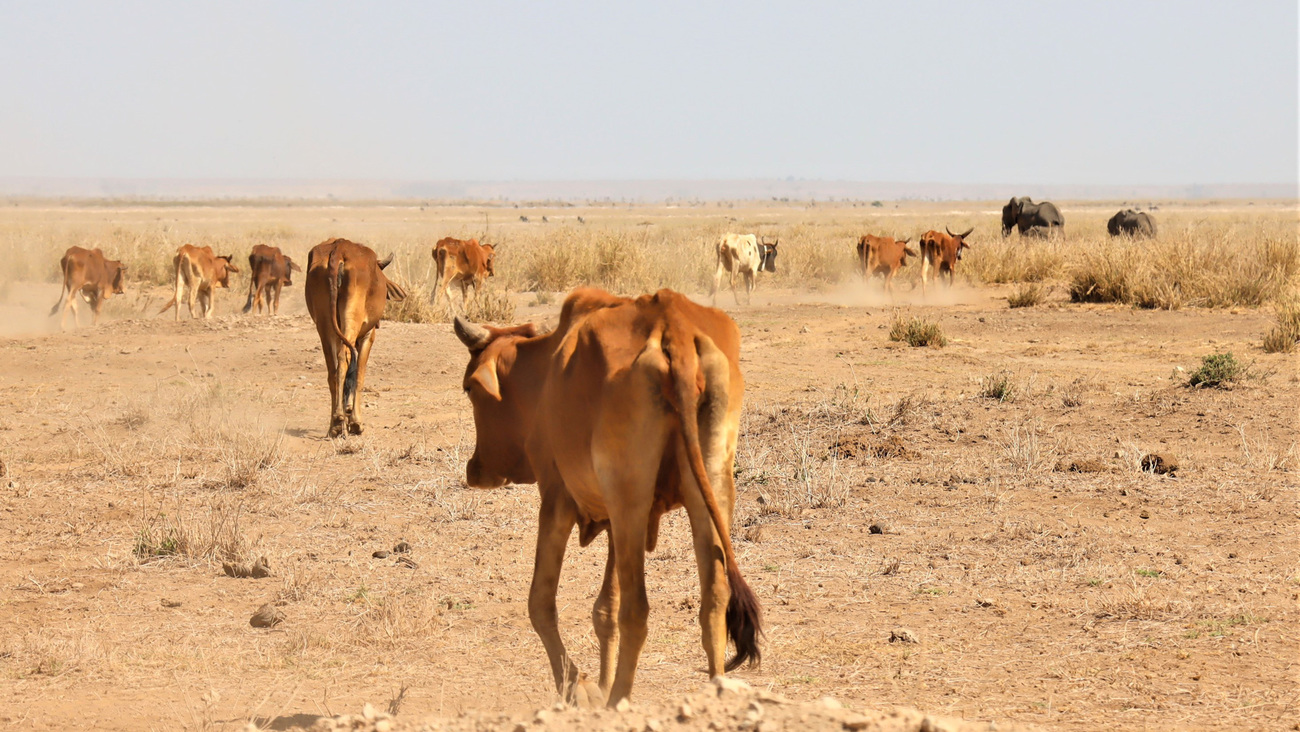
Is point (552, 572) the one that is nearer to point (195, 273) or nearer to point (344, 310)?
point (344, 310)

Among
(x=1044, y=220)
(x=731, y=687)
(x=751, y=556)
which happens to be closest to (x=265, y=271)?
(x=751, y=556)

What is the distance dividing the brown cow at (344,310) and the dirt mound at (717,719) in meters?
7.66

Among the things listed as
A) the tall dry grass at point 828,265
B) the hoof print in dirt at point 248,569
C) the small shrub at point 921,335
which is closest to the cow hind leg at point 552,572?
the hoof print in dirt at point 248,569

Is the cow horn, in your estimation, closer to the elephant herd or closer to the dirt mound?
the dirt mound

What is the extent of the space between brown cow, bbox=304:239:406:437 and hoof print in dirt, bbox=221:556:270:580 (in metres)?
4.10

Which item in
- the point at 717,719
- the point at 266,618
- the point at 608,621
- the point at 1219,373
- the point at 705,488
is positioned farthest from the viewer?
the point at 1219,373

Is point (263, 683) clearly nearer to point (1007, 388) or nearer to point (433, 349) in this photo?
point (1007, 388)

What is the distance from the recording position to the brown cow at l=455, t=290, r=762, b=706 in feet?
13.0

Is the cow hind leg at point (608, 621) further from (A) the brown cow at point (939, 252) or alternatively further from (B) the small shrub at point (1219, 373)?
(A) the brown cow at point (939, 252)

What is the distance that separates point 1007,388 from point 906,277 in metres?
19.2

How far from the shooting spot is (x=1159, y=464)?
870 centimetres

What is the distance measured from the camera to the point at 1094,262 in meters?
21.3

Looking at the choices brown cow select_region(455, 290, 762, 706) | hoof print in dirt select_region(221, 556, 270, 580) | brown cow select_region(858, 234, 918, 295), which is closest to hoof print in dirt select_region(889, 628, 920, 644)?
brown cow select_region(455, 290, 762, 706)

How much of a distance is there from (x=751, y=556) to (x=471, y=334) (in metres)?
3.11
